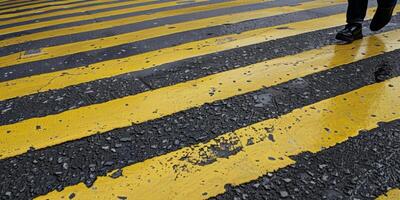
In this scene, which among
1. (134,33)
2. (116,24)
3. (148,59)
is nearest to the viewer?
(148,59)

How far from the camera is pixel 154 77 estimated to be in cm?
262

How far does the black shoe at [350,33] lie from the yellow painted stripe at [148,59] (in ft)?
1.47

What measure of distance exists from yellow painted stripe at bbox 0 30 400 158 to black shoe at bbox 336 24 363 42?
5.4 inches

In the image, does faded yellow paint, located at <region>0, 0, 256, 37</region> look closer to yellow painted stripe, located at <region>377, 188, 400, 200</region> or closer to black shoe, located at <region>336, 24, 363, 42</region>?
black shoe, located at <region>336, 24, 363, 42</region>

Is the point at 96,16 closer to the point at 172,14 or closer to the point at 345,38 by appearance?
the point at 172,14

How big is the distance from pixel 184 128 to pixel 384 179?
0.98 m

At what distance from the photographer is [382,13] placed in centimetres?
308

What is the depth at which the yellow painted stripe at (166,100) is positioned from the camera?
1.95 meters

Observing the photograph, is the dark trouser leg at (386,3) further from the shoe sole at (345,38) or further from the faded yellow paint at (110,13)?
the faded yellow paint at (110,13)

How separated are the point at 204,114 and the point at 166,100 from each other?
0.33 meters

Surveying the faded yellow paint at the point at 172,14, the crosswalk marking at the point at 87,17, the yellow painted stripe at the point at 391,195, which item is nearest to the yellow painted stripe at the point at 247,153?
the yellow painted stripe at the point at 391,195

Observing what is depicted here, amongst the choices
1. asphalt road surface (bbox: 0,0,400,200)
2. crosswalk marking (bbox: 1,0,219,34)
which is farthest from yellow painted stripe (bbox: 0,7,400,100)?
crosswalk marking (bbox: 1,0,219,34)

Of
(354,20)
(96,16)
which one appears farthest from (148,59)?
(96,16)

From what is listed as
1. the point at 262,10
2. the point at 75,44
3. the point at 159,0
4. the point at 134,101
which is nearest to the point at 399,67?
the point at 134,101
